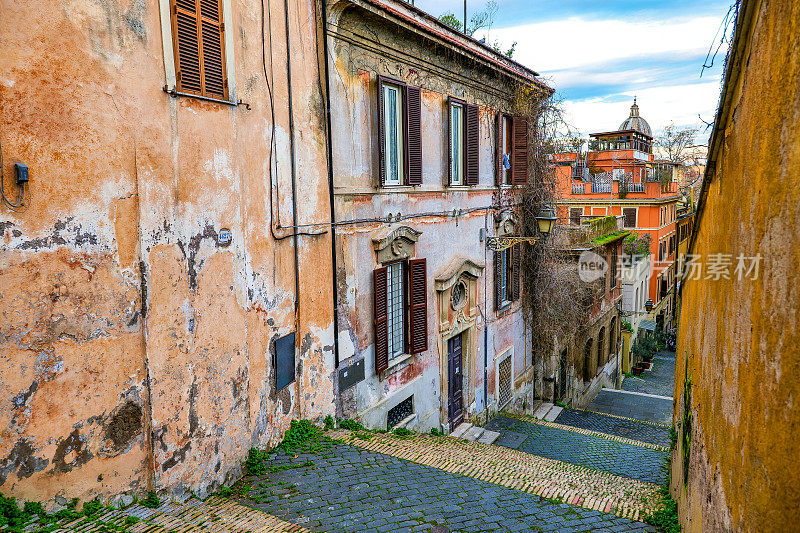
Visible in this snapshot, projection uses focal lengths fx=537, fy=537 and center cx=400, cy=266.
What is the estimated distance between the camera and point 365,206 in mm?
9188

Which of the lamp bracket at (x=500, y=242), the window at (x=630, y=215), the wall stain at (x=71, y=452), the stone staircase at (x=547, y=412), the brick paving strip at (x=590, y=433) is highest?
the window at (x=630, y=215)

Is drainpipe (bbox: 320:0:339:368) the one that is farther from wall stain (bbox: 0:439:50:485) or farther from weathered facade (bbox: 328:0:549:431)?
wall stain (bbox: 0:439:50:485)

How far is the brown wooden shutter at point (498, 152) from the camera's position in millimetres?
13758

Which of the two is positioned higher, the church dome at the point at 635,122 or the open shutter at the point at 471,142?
the church dome at the point at 635,122

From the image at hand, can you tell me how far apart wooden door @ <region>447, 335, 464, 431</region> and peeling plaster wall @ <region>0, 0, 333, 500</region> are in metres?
5.49

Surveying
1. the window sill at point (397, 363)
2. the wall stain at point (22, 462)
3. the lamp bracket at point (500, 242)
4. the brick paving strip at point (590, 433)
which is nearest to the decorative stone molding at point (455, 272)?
the lamp bracket at point (500, 242)

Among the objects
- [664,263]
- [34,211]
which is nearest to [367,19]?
[34,211]

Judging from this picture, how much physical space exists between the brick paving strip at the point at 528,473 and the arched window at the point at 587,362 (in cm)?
1158

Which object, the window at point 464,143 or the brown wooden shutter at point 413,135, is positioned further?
the window at point 464,143

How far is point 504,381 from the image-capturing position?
14883 millimetres

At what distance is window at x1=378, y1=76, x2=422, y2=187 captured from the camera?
9625mm

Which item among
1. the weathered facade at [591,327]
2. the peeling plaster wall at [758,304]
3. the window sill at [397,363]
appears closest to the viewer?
the peeling plaster wall at [758,304]

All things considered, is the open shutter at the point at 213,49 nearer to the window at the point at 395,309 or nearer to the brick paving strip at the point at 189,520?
the brick paving strip at the point at 189,520

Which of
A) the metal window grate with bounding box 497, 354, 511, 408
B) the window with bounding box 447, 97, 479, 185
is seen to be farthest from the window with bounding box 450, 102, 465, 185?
the metal window grate with bounding box 497, 354, 511, 408
